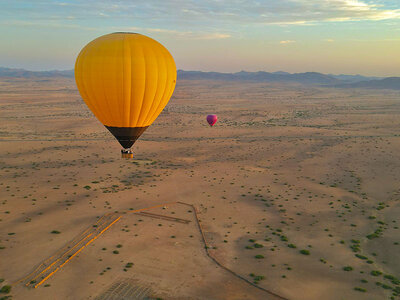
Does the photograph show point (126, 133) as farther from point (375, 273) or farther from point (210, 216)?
point (375, 273)

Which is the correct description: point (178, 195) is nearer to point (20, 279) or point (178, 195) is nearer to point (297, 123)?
point (20, 279)

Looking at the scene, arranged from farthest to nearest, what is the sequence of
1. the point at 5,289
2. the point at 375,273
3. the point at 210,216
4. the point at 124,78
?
the point at 210,216 → the point at 124,78 → the point at 375,273 → the point at 5,289

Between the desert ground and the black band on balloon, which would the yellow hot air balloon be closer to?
the black band on balloon

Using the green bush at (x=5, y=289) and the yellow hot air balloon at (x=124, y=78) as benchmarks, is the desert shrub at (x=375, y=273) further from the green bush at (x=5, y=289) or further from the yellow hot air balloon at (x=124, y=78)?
the green bush at (x=5, y=289)

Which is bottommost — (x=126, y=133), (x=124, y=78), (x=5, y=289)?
(x=5, y=289)

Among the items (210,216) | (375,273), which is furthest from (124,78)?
(375,273)

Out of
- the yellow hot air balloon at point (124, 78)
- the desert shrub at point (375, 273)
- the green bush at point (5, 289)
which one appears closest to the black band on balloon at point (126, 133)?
the yellow hot air balloon at point (124, 78)

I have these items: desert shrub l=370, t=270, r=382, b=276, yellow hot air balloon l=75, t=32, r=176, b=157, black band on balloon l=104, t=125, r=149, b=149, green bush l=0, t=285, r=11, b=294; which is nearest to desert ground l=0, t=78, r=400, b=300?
desert shrub l=370, t=270, r=382, b=276
